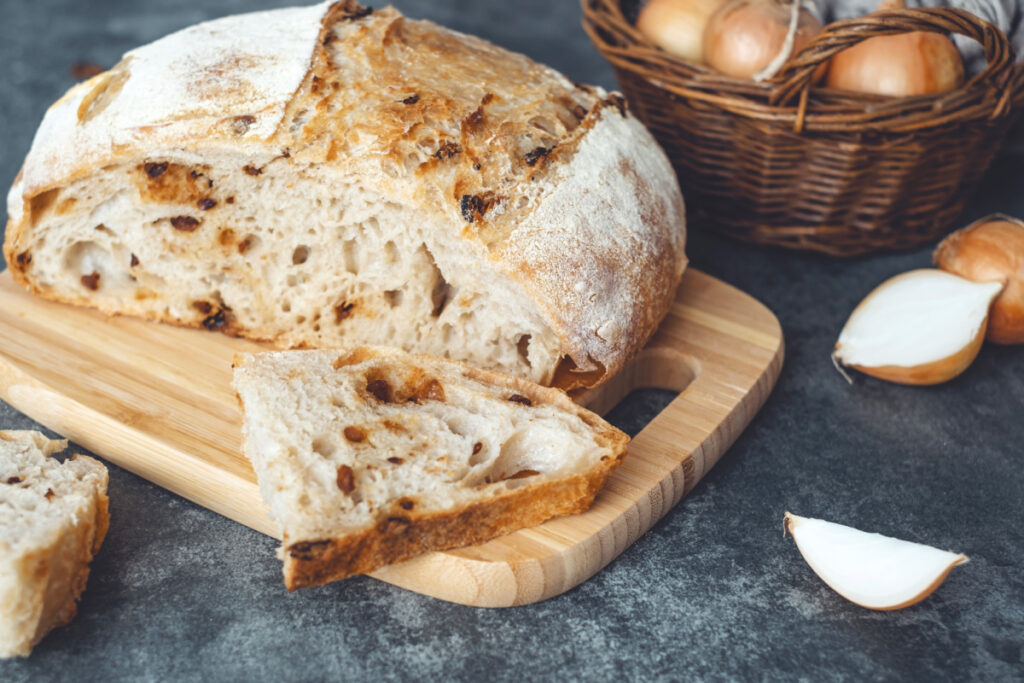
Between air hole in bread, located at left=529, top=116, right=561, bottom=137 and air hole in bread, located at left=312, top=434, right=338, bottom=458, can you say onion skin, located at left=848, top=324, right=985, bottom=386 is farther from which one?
air hole in bread, located at left=312, top=434, right=338, bottom=458

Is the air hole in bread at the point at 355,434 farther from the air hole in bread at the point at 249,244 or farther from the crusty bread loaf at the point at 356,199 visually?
the air hole in bread at the point at 249,244

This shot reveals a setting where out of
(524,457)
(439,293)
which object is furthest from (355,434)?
(439,293)

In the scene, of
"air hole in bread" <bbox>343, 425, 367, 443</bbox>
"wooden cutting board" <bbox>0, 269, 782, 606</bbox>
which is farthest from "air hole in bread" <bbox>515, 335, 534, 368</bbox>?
"air hole in bread" <bbox>343, 425, 367, 443</bbox>

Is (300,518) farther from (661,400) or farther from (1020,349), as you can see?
(1020,349)

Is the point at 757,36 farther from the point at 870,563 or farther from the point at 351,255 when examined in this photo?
the point at 870,563

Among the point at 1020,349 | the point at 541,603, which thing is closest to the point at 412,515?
the point at 541,603
